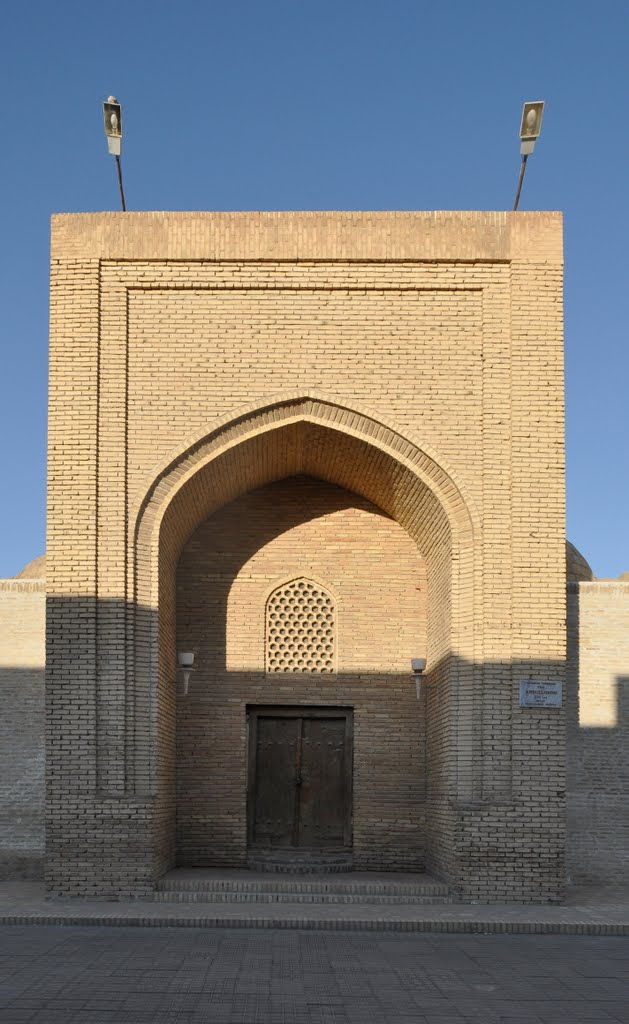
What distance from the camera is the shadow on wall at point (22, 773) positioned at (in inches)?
384

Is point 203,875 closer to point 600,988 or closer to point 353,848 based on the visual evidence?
point 353,848

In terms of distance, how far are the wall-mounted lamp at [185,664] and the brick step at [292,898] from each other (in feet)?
5.97

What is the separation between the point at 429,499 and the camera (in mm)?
9312

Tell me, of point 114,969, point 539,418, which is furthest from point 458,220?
point 114,969

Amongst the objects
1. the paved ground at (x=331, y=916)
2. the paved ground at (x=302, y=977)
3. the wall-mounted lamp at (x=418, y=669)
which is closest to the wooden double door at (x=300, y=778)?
the wall-mounted lamp at (x=418, y=669)

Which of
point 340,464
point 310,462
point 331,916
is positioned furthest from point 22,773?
point 340,464

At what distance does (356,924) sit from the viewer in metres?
7.67

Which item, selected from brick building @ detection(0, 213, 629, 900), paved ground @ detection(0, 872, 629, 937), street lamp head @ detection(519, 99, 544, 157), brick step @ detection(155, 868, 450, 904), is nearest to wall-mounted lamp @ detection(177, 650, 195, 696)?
brick building @ detection(0, 213, 629, 900)

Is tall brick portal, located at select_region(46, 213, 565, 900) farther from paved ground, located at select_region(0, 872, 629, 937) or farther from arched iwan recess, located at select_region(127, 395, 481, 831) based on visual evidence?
paved ground, located at select_region(0, 872, 629, 937)

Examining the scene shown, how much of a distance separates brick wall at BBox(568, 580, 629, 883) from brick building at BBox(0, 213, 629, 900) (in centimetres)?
2

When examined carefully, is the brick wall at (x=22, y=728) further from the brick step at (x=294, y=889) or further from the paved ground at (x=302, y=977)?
the paved ground at (x=302, y=977)

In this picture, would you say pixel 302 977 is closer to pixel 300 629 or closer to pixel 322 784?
pixel 322 784

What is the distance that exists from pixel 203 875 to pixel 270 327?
403 cm

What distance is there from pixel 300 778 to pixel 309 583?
5.15ft
